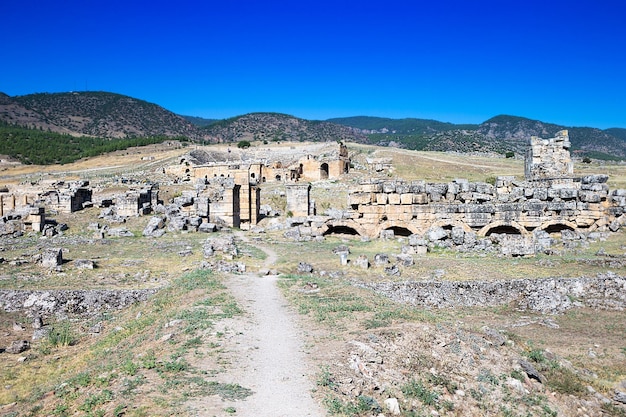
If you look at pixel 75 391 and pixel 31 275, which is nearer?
pixel 75 391

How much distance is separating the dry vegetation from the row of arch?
391 centimetres

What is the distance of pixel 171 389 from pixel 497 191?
21232 mm

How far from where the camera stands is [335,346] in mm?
7984

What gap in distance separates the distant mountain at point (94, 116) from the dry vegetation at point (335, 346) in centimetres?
11617

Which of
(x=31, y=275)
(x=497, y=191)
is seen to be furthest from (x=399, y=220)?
(x=31, y=275)

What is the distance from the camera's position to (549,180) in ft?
90.8

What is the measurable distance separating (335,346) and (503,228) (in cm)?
1630

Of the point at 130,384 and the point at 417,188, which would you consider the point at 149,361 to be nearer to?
the point at 130,384

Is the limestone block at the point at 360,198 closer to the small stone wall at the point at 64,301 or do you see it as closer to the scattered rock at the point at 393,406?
the small stone wall at the point at 64,301

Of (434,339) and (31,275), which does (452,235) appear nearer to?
(434,339)

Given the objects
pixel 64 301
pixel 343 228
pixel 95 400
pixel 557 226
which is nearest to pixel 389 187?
pixel 343 228

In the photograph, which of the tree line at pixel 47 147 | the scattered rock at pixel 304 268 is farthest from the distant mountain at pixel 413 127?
the scattered rock at pixel 304 268

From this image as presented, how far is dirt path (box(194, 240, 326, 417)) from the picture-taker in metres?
5.77

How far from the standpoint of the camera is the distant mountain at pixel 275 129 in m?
129
